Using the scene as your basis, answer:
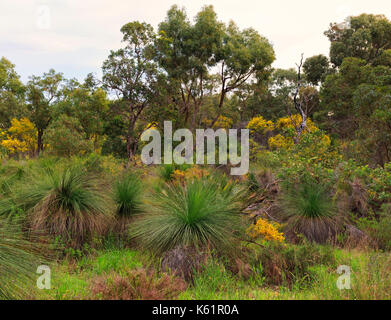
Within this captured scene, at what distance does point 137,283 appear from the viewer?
3.58 metres

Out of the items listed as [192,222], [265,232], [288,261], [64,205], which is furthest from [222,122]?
[192,222]

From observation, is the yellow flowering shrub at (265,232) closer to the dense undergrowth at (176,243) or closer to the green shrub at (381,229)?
the dense undergrowth at (176,243)

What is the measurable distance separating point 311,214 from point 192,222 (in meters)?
3.91

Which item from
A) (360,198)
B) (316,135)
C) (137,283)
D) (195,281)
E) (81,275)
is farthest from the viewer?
(316,135)

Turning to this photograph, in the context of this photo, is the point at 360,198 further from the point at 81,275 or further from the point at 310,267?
the point at 81,275

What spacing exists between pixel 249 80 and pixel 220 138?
702cm

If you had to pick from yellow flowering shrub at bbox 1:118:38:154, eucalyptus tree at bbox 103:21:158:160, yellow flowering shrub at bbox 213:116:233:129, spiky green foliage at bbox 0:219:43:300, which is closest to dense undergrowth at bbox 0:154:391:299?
spiky green foliage at bbox 0:219:43:300

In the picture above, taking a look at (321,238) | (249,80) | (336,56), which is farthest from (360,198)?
(336,56)

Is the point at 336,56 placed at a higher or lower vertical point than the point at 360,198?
higher

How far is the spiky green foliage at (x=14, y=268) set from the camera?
323 cm

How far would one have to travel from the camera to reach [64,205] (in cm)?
568

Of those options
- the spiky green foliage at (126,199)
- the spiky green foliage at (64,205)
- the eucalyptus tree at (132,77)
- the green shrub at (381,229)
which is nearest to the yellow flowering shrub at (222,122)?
the eucalyptus tree at (132,77)

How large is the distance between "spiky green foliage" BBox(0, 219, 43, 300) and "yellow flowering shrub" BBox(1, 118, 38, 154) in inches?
1035

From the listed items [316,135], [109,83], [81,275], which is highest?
[109,83]
